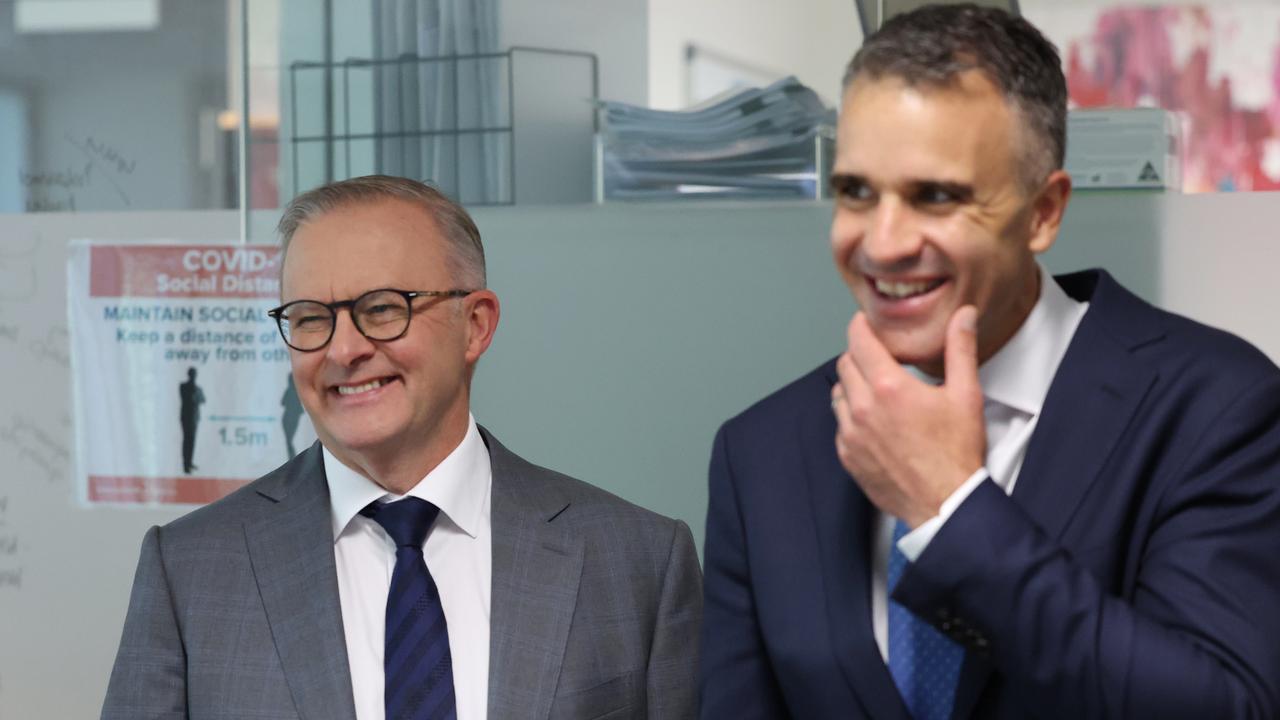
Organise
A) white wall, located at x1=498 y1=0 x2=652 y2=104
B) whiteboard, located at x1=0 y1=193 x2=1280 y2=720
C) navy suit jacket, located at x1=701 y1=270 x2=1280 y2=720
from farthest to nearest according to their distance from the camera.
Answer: white wall, located at x1=498 y1=0 x2=652 y2=104 → whiteboard, located at x1=0 y1=193 x2=1280 y2=720 → navy suit jacket, located at x1=701 y1=270 x2=1280 y2=720

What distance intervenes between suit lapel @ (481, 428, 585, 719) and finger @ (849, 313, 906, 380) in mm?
845

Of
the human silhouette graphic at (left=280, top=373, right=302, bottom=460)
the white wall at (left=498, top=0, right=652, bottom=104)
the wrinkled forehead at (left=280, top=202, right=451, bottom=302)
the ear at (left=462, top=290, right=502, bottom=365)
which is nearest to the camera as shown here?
the wrinkled forehead at (left=280, top=202, right=451, bottom=302)

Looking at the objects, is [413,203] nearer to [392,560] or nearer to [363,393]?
[363,393]

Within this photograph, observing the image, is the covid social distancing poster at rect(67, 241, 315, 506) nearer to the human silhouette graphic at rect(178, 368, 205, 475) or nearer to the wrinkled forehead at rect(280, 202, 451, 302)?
the human silhouette graphic at rect(178, 368, 205, 475)

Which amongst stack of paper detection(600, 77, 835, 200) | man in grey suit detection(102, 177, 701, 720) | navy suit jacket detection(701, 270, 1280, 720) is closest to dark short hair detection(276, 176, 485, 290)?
man in grey suit detection(102, 177, 701, 720)

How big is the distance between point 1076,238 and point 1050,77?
157 cm

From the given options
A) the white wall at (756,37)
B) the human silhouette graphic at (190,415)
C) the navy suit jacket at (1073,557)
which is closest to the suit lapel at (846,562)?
the navy suit jacket at (1073,557)

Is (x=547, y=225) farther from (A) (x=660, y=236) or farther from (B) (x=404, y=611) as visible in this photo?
(B) (x=404, y=611)

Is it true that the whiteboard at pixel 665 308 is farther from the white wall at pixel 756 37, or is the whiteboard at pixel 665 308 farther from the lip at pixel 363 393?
the lip at pixel 363 393

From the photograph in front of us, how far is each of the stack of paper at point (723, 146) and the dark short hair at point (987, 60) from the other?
1.63 metres

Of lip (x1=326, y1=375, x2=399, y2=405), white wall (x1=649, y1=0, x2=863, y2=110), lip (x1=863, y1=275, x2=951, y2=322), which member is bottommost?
lip (x1=326, y1=375, x2=399, y2=405)

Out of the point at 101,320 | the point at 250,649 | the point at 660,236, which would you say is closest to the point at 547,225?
the point at 660,236

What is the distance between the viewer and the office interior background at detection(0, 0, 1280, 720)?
2795mm

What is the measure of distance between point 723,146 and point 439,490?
1156 mm
